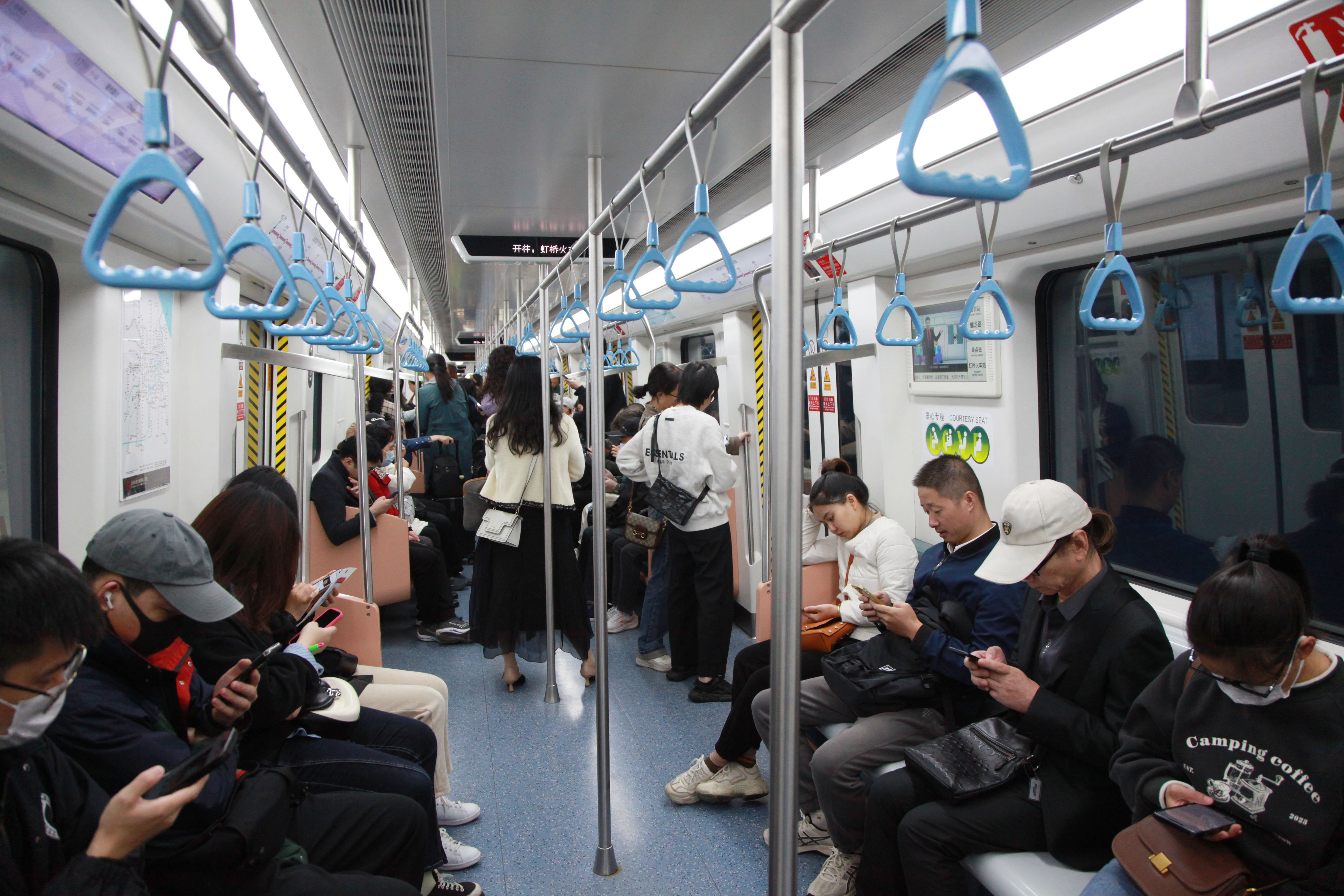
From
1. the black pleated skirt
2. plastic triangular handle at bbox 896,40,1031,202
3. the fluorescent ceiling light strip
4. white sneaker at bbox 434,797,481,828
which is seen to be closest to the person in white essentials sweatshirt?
the black pleated skirt

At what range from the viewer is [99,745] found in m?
1.61

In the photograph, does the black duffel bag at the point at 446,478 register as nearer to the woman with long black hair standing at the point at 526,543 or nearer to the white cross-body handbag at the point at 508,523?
the woman with long black hair standing at the point at 526,543

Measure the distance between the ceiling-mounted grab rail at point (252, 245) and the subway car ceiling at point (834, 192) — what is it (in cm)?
42

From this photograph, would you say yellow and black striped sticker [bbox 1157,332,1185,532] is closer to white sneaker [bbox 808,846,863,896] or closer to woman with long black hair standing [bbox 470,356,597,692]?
white sneaker [bbox 808,846,863,896]

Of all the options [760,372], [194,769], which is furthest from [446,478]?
[194,769]

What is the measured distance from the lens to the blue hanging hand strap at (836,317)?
131 inches

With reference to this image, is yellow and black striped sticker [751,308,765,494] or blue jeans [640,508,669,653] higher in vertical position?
yellow and black striped sticker [751,308,765,494]

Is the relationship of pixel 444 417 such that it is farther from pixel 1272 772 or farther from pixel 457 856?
pixel 1272 772

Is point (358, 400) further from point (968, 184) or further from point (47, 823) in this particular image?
point (968, 184)

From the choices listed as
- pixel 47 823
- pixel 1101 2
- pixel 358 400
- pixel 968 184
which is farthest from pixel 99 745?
pixel 1101 2

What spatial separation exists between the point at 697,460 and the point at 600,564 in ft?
4.82

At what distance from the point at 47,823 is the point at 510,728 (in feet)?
9.04

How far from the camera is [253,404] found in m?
4.34

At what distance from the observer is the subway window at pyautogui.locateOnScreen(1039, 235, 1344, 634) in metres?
2.48
